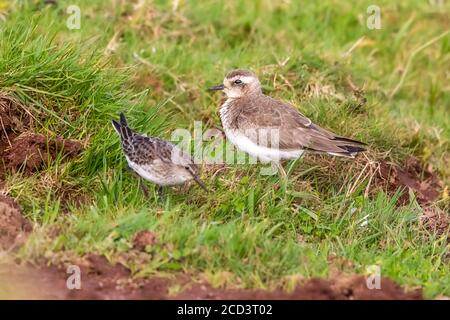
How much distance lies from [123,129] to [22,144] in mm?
862

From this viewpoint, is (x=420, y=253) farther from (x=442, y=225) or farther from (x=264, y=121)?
(x=264, y=121)

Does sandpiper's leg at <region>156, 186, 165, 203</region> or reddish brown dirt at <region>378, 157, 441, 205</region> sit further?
reddish brown dirt at <region>378, 157, 441, 205</region>

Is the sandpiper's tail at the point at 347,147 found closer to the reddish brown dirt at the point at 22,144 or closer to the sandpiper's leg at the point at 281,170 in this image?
the sandpiper's leg at the point at 281,170

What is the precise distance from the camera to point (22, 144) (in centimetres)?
762

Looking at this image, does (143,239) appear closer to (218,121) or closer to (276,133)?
(276,133)

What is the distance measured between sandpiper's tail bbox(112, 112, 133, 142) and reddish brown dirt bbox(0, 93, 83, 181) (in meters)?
0.36

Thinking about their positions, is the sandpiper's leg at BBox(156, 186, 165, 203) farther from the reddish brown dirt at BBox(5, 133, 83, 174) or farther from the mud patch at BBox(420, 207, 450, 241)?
the mud patch at BBox(420, 207, 450, 241)

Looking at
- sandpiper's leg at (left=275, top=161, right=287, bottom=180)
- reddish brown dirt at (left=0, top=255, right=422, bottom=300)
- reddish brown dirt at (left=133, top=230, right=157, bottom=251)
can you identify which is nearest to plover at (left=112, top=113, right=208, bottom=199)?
sandpiper's leg at (left=275, top=161, right=287, bottom=180)

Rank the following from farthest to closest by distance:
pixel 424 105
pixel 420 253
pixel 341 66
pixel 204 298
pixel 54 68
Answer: pixel 424 105 < pixel 341 66 < pixel 54 68 < pixel 420 253 < pixel 204 298

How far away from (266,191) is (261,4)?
14.6 ft

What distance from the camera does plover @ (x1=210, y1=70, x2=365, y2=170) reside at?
8023 mm

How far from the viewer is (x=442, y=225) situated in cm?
807

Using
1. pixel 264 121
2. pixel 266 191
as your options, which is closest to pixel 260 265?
pixel 266 191

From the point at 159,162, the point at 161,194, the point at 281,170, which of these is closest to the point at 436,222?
the point at 281,170
